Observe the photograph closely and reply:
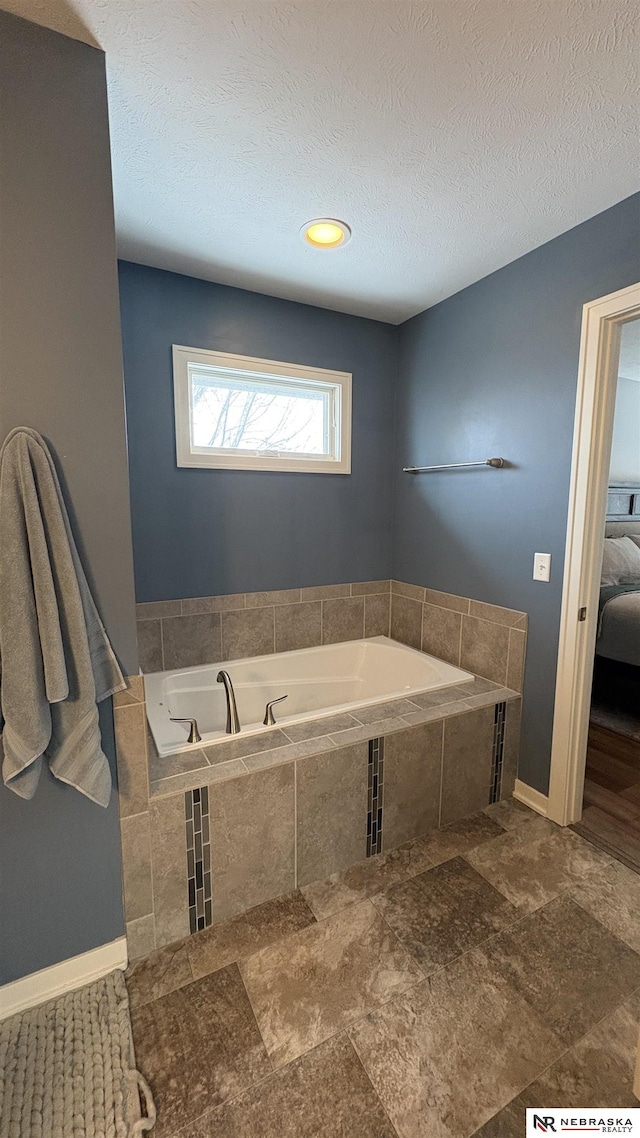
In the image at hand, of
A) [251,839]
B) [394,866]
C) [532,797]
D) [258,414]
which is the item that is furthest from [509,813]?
[258,414]

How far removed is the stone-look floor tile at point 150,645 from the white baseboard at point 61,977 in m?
1.15

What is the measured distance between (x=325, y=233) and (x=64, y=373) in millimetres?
1280

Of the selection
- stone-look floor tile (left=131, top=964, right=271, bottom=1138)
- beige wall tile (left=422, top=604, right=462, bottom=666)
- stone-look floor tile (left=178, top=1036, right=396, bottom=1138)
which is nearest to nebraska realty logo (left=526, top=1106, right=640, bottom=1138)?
stone-look floor tile (left=178, top=1036, right=396, bottom=1138)

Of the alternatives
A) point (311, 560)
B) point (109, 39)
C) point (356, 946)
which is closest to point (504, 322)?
point (311, 560)

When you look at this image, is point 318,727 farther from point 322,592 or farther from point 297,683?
point 322,592

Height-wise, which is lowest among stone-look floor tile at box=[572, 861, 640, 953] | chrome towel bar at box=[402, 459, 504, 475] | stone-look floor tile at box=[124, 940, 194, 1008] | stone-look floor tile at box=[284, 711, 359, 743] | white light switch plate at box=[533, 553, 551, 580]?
stone-look floor tile at box=[124, 940, 194, 1008]

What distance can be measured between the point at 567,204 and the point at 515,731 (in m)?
2.14

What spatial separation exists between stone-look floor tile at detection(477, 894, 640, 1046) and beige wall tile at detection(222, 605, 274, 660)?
1611 millimetres

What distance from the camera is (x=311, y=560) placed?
8.85 feet

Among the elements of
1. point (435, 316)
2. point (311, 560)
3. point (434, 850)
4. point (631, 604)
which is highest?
point (435, 316)

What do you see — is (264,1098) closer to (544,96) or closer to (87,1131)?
(87,1131)

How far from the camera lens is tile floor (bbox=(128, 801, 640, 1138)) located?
103cm

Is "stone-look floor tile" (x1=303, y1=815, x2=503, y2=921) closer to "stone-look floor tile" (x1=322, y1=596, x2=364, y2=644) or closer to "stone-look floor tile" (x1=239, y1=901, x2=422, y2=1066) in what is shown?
"stone-look floor tile" (x1=239, y1=901, x2=422, y2=1066)

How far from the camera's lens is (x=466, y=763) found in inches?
77.8
